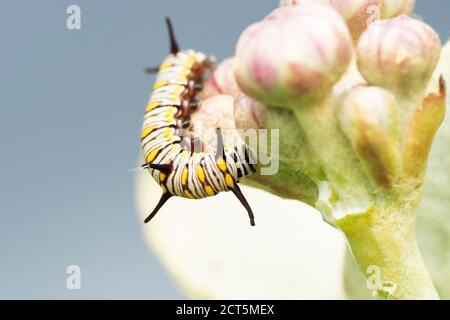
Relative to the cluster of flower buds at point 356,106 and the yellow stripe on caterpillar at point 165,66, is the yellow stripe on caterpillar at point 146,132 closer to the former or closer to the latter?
the yellow stripe on caterpillar at point 165,66

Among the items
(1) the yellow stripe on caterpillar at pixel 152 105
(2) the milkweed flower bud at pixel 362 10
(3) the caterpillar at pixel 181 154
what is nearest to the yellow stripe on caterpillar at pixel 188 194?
(3) the caterpillar at pixel 181 154

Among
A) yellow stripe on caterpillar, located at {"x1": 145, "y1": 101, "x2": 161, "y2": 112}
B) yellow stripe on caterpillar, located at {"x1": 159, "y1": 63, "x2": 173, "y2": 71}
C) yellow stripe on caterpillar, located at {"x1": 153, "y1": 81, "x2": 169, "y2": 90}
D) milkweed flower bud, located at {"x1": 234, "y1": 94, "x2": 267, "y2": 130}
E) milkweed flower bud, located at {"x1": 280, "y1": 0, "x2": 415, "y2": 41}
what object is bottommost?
yellow stripe on caterpillar, located at {"x1": 145, "y1": 101, "x2": 161, "y2": 112}

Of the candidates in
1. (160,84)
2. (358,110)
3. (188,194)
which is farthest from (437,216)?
(160,84)

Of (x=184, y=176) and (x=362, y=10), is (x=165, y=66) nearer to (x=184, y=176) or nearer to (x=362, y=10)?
(x=184, y=176)

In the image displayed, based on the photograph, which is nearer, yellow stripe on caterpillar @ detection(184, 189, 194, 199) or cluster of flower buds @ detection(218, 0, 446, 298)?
cluster of flower buds @ detection(218, 0, 446, 298)

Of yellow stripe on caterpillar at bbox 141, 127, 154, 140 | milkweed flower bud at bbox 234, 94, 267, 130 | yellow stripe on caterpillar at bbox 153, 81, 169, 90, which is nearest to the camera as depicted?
milkweed flower bud at bbox 234, 94, 267, 130

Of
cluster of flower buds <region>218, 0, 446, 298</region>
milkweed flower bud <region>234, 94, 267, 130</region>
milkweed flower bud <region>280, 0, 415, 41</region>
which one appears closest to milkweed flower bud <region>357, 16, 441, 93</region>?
cluster of flower buds <region>218, 0, 446, 298</region>

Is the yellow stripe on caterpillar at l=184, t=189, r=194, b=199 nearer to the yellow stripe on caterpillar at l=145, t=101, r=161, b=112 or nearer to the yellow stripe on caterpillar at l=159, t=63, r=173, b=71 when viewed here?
the yellow stripe on caterpillar at l=145, t=101, r=161, b=112

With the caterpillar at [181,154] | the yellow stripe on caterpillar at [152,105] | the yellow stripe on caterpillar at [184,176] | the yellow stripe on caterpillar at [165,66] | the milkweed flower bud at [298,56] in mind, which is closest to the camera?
the milkweed flower bud at [298,56]

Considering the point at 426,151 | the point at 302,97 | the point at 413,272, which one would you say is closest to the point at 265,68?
the point at 302,97
